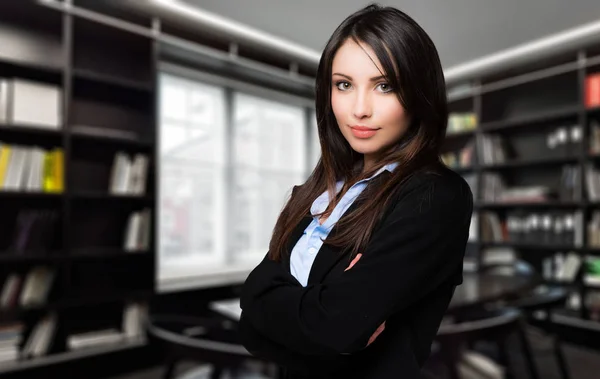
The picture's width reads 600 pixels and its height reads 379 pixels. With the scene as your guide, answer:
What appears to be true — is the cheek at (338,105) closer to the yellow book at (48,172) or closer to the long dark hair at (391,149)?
the long dark hair at (391,149)

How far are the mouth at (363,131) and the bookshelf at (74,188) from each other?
2572 millimetres

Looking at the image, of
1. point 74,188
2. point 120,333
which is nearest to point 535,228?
point 120,333

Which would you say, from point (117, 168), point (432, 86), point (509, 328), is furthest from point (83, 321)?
point (432, 86)

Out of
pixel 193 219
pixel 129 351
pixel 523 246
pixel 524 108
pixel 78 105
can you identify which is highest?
pixel 524 108

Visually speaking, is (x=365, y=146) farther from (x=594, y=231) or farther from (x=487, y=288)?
(x=594, y=231)

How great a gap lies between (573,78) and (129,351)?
4222 mm

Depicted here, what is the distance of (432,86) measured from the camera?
1.13 feet

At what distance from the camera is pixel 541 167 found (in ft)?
12.7

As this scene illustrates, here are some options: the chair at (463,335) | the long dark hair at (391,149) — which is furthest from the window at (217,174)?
the long dark hair at (391,149)

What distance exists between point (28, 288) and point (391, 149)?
2.74 meters

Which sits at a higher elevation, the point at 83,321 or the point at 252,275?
the point at 252,275

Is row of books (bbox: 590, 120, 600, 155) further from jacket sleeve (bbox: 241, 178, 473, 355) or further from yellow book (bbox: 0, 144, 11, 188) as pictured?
yellow book (bbox: 0, 144, 11, 188)

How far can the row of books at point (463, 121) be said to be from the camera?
13.3ft

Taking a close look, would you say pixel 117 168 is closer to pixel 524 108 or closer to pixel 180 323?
pixel 180 323
